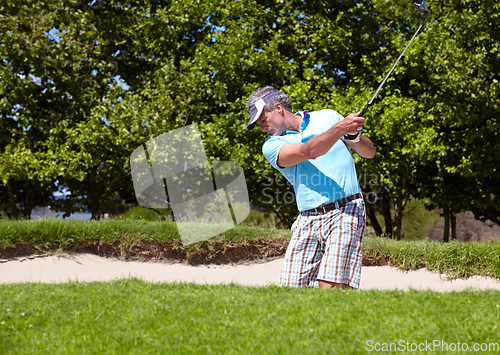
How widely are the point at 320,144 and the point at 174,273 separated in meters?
5.85

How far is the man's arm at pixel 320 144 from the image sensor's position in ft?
12.9

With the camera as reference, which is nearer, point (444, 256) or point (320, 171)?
point (320, 171)

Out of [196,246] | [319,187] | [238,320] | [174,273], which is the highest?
[319,187]

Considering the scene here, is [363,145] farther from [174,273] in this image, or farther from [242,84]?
[242,84]

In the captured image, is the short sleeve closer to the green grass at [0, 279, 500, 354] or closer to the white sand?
the green grass at [0, 279, 500, 354]

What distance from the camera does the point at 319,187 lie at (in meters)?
4.29

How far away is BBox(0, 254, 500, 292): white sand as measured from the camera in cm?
843

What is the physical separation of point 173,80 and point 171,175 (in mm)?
2736

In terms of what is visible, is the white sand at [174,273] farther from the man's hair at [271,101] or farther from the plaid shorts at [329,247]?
the man's hair at [271,101]

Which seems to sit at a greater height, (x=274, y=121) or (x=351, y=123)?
(x=274, y=121)

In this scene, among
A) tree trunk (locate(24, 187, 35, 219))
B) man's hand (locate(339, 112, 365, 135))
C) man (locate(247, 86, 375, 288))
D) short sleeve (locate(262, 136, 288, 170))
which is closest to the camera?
man's hand (locate(339, 112, 365, 135))

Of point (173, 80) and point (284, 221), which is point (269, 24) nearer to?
point (173, 80)

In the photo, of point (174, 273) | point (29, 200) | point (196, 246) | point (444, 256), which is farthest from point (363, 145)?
point (29, 200)

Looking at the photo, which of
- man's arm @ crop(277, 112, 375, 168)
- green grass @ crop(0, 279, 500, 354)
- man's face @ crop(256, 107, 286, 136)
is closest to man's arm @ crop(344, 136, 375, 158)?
man's arm @ crop(277, 112, 375, 168)
